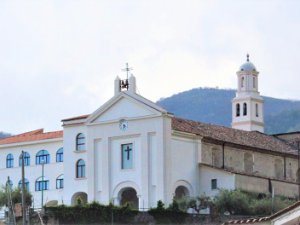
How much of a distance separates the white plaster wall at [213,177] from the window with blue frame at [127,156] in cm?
543

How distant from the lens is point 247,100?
112688 mm

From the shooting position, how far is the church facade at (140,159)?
286 ft

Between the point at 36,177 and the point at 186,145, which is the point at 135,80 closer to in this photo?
the point at 186,145

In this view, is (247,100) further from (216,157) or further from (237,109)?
(216,157)

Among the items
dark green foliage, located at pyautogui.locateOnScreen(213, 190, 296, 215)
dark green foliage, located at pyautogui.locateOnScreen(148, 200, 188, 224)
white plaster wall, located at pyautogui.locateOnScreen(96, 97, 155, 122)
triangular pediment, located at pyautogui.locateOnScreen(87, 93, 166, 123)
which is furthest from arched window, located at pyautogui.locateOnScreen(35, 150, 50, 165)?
dark green foliage, located at pyautogui.locateOnScreen(148, 200, 188, 224)

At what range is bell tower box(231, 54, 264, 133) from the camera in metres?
113

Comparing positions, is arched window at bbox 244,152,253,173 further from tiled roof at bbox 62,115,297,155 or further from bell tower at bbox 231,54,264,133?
bell tower at bbox 231,54,264,133

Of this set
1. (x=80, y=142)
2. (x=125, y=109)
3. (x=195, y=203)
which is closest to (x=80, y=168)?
(x=80, y=142)

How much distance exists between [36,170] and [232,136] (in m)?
16.7

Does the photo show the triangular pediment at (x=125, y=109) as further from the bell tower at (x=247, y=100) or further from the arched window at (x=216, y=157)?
the bell tower at (x=247, y=100)

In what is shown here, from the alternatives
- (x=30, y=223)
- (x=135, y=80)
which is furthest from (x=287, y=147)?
(x=30, y=223)

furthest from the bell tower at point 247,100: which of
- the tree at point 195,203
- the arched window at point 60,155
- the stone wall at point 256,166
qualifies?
the tree at point 195,203

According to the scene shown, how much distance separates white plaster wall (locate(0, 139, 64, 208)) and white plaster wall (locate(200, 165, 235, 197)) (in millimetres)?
12992

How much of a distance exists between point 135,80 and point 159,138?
19.8 feet
